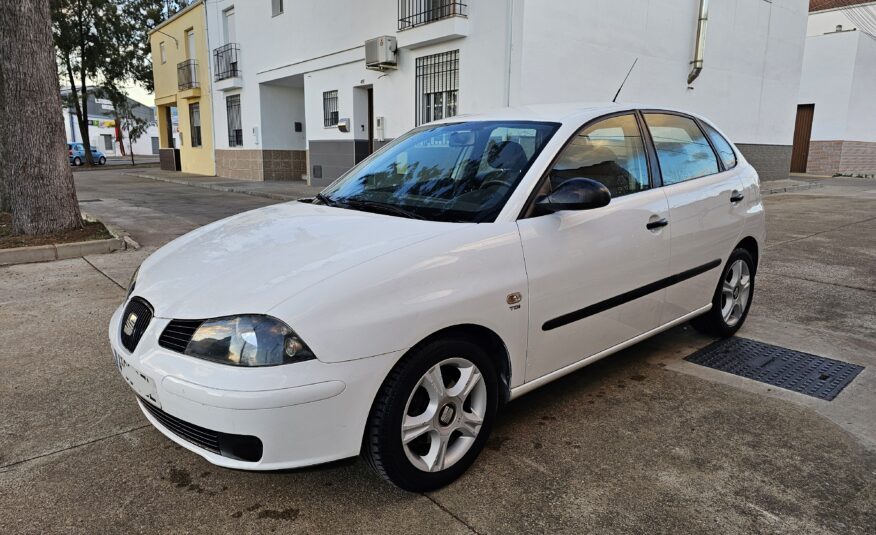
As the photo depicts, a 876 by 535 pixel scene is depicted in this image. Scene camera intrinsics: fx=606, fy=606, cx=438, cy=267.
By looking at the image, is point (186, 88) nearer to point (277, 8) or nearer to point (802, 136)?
Result: point (277, 8)

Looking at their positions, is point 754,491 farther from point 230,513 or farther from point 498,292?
point 230,513

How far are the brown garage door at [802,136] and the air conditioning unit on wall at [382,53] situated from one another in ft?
63.6

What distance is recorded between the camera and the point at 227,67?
71.6ft

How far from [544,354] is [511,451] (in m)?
0.49

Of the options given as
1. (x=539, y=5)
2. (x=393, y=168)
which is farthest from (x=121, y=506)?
(x=539, y=5)

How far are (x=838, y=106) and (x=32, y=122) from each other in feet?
89.0

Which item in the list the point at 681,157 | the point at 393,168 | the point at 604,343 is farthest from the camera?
the point at 681,157

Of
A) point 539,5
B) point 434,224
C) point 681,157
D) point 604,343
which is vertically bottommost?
point 604,343

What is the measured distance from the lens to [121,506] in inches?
97.7

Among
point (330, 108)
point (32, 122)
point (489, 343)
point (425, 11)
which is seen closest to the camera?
point (489, 343)

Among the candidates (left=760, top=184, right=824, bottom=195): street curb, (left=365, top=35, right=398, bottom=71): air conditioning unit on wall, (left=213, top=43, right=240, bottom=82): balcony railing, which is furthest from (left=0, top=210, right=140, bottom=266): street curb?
(left=213, top=43, right=240, bottom=82): balcony railing

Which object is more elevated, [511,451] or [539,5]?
[539,5]

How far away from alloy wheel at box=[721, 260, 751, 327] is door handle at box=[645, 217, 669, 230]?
1094 millimetres

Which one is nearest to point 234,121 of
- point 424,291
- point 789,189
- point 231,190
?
point 231,190
